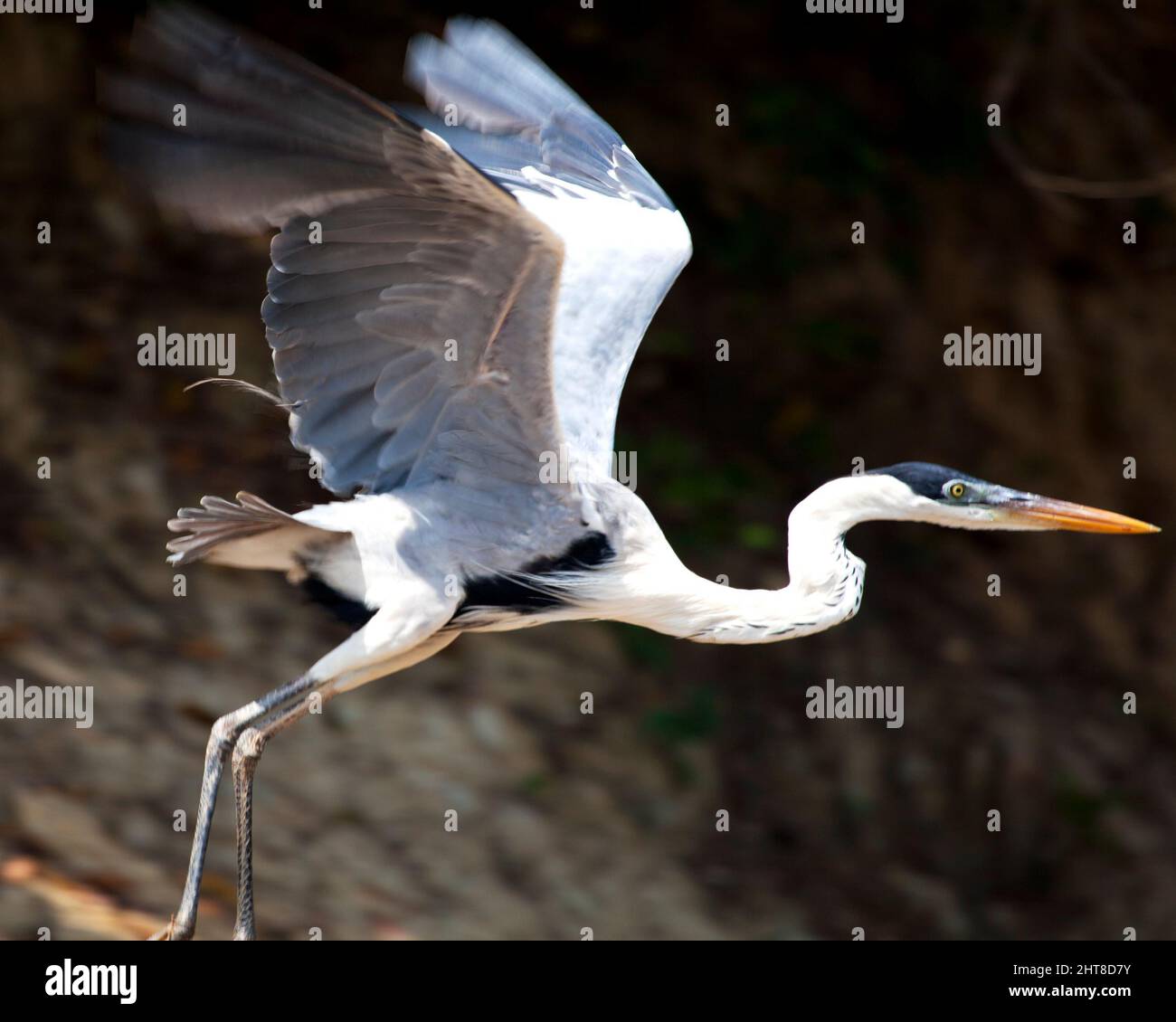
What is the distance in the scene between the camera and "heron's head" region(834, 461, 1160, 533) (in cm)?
400

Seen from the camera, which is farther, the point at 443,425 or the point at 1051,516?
the point at 1051,516

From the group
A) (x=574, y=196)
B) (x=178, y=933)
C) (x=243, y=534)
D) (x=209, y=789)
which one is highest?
(x=574, y=196)

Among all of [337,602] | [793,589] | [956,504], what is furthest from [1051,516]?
[337,602]

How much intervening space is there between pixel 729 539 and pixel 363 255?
397 centimetres

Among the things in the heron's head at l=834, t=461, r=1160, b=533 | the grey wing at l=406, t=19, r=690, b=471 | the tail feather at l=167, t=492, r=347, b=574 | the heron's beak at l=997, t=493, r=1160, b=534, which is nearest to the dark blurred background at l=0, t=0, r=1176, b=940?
the tail feather at l=167, t=492, r=347, b=574

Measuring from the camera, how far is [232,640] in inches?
250

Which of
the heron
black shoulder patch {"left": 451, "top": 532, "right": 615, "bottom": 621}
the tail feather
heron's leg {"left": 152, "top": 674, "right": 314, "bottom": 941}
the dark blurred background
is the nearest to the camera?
the heron

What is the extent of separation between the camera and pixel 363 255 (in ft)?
11.9

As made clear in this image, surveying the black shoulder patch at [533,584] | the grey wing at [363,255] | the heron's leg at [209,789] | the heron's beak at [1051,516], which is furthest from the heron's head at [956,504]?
the heron's leg at [209,789]

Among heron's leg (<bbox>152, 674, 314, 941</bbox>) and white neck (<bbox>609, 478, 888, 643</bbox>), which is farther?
white neck (<bbox>609, 478, 888, 643</bbox>)

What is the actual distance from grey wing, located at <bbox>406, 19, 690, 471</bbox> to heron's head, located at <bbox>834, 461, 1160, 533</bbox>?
0.64 m

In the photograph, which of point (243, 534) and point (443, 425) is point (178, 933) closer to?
point (243, 534)

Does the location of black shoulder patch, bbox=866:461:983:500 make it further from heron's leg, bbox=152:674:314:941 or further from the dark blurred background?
the dark blurred background

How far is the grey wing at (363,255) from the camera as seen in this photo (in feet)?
10.7
